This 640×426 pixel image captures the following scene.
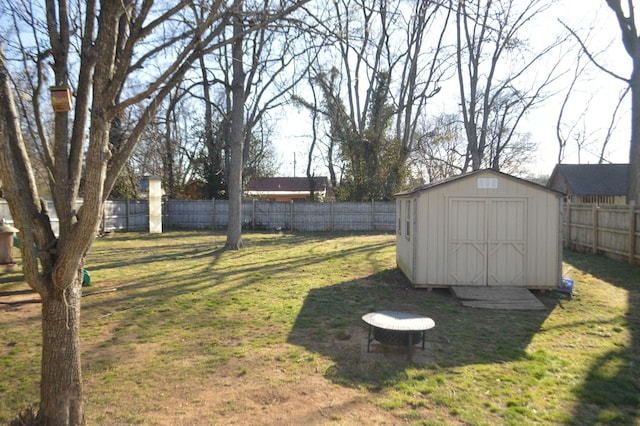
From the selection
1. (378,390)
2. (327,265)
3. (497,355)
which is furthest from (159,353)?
(327,265)

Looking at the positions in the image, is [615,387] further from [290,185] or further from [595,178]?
[290,185]

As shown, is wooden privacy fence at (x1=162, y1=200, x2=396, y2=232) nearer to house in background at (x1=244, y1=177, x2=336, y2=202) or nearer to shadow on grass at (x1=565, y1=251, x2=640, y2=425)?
house in background at (x1=244, y1=177, x2=336, y2=202)

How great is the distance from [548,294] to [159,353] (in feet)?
23.6

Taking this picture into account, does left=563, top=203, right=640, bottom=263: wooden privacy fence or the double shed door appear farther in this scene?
left=563, top=203, right=640, bottom=263: wooden privacy fence

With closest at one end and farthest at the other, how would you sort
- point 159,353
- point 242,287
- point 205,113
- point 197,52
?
1. point 197,52
2. point 159,353
3. point 242,287
4. point 205,113

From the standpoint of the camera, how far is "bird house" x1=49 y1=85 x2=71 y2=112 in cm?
279

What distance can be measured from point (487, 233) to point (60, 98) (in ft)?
25.1

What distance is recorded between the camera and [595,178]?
29422 millimetres

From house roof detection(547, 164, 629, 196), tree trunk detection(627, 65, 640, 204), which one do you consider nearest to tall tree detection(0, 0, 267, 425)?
tree trunk detection(627, 65, 640, 204)

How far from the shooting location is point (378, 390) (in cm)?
417

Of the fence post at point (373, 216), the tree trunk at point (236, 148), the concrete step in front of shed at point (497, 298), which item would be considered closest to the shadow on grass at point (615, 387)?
the concrete step in front of shed at point (497, 298)

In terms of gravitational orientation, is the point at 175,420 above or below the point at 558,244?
below

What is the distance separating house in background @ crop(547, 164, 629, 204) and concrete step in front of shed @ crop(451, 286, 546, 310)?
912 inches

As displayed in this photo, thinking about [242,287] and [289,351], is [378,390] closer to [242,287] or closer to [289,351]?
[289,351]
